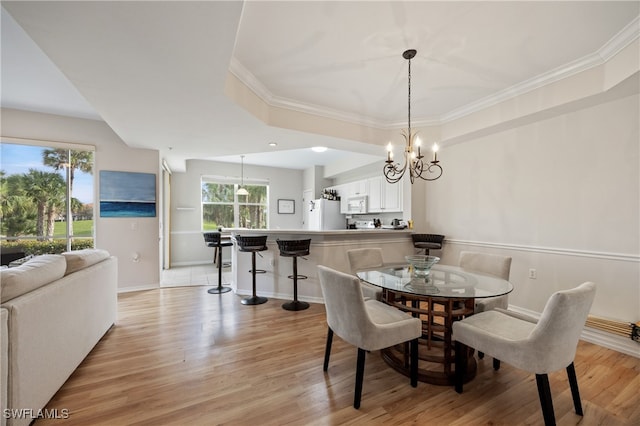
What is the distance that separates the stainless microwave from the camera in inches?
235

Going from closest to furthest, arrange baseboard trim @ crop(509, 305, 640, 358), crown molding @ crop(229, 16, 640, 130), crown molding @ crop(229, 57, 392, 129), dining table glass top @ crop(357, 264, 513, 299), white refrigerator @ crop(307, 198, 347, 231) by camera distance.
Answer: dining table glass top @ crop(357, 264, 513, 299) → crown molding @ crop(229, 16, 640, 130) → baseboard trim @ crop(509, 305, 640, 358) → crown molding @ crop(229, 57, 392, 129) → white refrigerator @ crop(307, 198, 347, 231)

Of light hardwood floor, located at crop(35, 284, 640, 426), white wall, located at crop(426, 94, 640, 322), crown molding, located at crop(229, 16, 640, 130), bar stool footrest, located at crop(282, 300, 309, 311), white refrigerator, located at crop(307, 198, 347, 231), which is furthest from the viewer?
white refrigerator, located at crop(307, 198, 347, 231)

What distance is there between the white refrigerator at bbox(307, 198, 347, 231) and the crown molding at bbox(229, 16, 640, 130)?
3056 millimetres

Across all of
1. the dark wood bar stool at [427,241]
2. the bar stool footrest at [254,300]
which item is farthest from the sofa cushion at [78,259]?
the dark wood bar stool at [427,241]

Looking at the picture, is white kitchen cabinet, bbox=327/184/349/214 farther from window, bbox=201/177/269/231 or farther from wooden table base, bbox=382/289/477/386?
wooden table base, bbox=382/289/477/386

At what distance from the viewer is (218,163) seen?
7070 millimetres

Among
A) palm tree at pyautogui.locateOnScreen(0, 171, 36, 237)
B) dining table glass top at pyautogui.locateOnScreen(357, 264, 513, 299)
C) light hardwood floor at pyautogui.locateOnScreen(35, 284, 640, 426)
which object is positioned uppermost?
palm tree at pyautogui.locateOnScreen(0, 171, 36, 237)

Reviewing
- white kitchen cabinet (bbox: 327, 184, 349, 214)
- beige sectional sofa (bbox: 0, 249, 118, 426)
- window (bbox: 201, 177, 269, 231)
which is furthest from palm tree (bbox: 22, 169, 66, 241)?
white kitchen cabinet (bbox: 327, 184, 349, 214)

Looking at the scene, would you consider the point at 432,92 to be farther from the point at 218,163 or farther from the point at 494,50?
the point at 218,163

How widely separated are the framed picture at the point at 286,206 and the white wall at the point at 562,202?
504 centimetres

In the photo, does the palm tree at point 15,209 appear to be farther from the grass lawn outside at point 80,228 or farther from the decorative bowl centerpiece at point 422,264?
the decorative bowl centerpiece at point 422,264

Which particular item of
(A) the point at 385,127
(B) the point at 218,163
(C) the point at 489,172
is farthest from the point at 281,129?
(B) the point at 218,163

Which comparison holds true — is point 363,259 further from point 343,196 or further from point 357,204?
point 343,196

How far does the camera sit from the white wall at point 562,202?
8.26 ft
